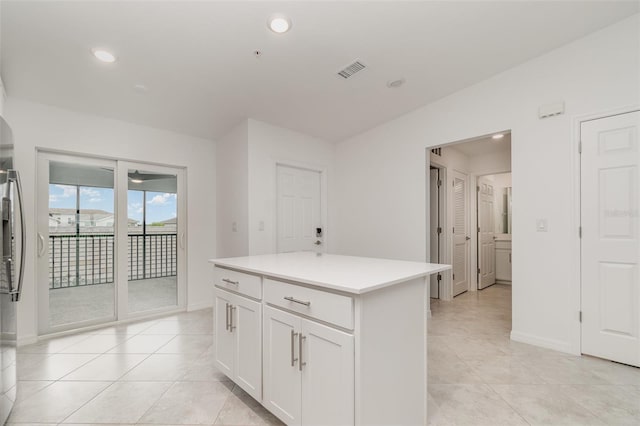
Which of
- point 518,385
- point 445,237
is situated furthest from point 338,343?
point 445,237

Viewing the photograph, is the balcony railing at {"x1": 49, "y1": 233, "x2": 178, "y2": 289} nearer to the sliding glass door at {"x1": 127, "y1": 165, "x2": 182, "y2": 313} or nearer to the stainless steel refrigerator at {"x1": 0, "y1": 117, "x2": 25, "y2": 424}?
the sliding glass door at {"x1": 127, "y1": 165, "x2": 182, "y2": 313}

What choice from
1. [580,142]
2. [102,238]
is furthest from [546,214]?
[102,238]

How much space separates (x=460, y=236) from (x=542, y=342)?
2.26 meters

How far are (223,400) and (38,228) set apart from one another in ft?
8.99

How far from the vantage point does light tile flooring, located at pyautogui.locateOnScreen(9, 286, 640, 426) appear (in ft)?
5.53

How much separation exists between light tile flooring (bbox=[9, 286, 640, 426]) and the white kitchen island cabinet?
35 cm

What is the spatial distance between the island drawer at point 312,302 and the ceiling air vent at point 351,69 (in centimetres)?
211

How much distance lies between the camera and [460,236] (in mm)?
4684

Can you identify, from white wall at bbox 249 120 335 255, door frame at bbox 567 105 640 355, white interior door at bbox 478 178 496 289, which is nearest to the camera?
door frame at bbox 567 105 640 355

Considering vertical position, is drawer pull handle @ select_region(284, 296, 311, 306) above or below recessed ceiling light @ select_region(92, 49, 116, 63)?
below

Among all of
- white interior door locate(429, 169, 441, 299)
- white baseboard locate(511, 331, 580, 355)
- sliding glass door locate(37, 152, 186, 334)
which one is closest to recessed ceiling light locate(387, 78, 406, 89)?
white interior door locate(429, 169, 441, 299)

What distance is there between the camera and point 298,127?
3.86 meters

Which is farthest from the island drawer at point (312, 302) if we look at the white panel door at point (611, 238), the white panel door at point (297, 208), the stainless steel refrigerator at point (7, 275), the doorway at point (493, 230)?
the doorway at point (493, 230)

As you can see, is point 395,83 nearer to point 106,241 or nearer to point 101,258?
point 106,241
